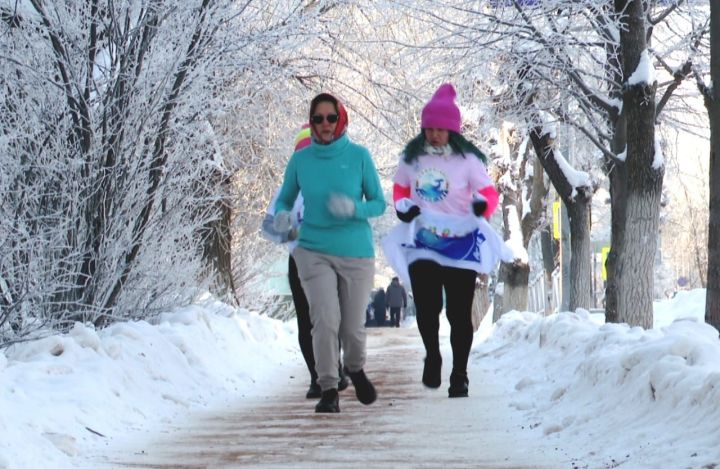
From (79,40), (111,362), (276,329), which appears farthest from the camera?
(276,329)

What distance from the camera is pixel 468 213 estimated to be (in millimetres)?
8516

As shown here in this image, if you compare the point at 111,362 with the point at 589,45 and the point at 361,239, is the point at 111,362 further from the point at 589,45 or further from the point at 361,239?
the point at 589,45

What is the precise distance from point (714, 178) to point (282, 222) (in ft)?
13.2

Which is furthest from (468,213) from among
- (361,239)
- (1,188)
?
(1,188)

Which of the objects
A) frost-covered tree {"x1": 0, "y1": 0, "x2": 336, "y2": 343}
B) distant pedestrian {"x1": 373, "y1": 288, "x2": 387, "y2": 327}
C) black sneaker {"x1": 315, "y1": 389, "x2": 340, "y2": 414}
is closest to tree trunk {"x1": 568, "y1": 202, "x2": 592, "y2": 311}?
frost-covered tree {"x1": 0, "y1": 0, "x2": 336, "y2": 343}

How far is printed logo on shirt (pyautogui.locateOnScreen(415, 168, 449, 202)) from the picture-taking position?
27.6ft

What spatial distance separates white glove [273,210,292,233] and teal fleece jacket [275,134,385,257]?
0.15 meters

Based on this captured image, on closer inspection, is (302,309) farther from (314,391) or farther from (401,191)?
(401,191)

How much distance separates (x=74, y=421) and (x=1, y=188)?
122 inches

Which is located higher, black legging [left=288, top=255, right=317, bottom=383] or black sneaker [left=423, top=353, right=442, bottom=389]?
black legging [left=288, top=255, right=317, bottom=383]

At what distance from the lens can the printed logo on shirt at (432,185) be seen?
27.6 feet

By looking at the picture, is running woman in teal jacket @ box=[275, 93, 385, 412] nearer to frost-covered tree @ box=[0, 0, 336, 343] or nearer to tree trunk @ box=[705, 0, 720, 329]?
frost-covered tree @ box=[0, 0, 336, 343]

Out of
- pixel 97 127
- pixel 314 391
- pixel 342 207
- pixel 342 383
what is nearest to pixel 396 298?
pixel 97 127

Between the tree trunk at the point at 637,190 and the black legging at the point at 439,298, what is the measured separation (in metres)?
4.97
